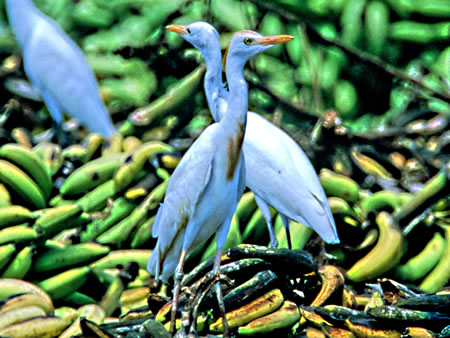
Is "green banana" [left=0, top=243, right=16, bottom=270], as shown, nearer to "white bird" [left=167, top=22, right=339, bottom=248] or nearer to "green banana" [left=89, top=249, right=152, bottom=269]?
"green banana" [left=89, top=249, right=152, bottom=269]

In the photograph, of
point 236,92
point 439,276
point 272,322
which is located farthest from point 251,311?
point 439,276

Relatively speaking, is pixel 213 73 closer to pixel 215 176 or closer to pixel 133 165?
pixel 215 176

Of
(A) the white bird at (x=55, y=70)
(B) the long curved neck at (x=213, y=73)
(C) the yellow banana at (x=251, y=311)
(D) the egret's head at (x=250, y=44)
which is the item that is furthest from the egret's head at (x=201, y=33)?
(A) the white bird at (x=55, y=70)

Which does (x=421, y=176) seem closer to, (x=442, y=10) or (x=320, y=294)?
(x=442, y=10)

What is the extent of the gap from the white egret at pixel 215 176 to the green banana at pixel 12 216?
27.0 inches

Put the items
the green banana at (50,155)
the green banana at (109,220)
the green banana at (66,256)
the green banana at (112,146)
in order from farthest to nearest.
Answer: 1. the green banana at (112,146)
2. the green banana at (50,155)
3. the green banana at (109,220)
4. the green banana at (66,256)

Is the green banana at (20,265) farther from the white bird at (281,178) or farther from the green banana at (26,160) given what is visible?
the white bird at (281,178)

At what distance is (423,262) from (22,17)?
160cm

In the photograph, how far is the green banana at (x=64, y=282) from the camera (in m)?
2.04

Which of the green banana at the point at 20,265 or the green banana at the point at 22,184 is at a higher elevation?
the green banana at the point at 22,184

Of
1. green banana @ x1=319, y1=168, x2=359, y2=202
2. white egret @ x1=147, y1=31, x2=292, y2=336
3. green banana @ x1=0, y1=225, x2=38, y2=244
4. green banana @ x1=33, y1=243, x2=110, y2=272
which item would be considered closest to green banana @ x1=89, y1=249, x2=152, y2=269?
green banana @ x1=33, y1=243, x2=110, y2=272

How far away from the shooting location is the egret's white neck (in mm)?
1375

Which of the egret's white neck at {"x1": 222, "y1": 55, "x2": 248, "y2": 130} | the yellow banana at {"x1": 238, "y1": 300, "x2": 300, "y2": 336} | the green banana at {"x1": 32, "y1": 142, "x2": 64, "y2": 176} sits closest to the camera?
the yellow banana at {"x1": 238, "y1": 300, "x2": 300, "y2": 336}

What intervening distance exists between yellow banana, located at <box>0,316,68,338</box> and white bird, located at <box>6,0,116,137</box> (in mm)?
1055
